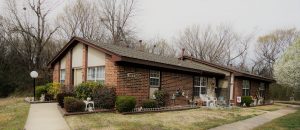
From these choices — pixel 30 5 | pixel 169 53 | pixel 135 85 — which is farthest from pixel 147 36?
pixel 135 85

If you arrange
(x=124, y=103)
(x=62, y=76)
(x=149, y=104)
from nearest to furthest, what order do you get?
(x=124, y=103)
(x=149, y=104)
(x=62, y=76)

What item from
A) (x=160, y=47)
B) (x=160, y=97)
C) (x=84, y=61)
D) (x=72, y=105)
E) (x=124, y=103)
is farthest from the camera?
(x=160, y=47)

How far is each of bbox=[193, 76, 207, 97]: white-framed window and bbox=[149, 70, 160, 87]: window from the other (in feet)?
13.0

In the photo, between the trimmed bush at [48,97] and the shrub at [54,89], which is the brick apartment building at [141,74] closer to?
the shrub at [54,89]

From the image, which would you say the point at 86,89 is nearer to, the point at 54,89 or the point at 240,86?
the point at 54,89

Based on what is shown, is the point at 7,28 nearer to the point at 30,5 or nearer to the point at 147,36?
the point at 30,5

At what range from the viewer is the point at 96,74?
15703mm

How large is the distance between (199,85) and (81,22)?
23.5 meters

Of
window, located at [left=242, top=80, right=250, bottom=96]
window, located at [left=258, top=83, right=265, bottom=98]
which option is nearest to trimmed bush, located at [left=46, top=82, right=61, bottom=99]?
window, located at [left=242, top=80, right=250, bottom=96]

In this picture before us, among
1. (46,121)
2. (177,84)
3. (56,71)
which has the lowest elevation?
(46,121)

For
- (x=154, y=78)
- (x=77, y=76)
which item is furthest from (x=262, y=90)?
(x=77, y=76)

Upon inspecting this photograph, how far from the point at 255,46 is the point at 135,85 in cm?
4012

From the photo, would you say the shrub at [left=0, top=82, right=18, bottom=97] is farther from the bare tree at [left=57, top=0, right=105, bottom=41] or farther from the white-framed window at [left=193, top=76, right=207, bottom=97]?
the white-framed window at [left=193, top=76, right=207, bottom=97]

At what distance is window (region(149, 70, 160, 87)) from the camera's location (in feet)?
49.5
